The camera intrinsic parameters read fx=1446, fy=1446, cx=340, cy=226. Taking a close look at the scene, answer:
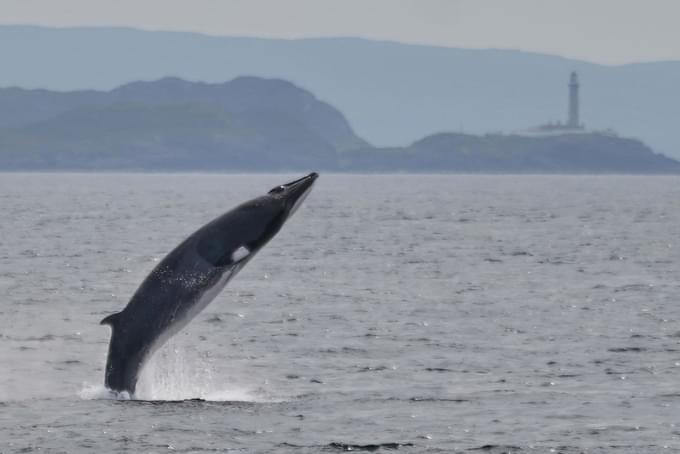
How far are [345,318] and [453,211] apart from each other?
89.4 metres

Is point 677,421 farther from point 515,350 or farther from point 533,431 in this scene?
point 515,350

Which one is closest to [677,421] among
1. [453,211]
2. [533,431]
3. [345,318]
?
[533,431]

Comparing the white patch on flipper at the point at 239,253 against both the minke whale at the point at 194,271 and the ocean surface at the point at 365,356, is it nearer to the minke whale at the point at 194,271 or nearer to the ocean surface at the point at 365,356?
the minke whale at the point at 194,271

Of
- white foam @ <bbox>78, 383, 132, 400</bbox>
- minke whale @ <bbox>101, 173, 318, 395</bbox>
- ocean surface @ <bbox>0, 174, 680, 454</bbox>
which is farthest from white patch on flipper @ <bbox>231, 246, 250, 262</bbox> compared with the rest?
white foam @ <bbox>78, 383, 132, 400</bbox>

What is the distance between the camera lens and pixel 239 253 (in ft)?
64.2

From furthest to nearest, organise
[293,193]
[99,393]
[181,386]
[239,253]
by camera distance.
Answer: [181,386] → [99,393] → [293,193] → [239,253]

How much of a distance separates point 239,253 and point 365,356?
1064 centimetres

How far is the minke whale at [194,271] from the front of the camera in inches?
773

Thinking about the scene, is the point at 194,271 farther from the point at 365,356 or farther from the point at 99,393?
the point at 365,356

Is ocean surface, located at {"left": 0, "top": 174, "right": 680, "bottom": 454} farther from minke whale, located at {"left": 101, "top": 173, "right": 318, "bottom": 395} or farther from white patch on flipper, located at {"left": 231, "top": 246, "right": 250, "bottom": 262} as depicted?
white patch on flipper, located at {"left": 231, "top": 246, "right": 250, "bottom": 262}

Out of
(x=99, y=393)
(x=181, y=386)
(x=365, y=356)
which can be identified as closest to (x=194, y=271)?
(x=99, y=393)

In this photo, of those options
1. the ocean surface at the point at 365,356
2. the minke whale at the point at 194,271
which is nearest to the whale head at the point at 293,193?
the minke whale at the point at 194,271

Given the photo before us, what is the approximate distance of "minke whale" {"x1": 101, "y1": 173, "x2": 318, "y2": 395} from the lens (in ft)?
64.4

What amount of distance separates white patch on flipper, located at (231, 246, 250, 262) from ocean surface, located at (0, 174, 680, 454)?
264cm
